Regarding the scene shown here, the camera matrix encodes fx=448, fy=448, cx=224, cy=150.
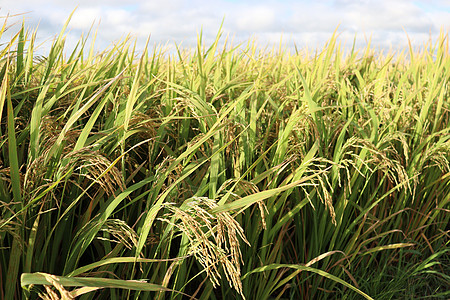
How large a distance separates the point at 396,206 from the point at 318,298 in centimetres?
62

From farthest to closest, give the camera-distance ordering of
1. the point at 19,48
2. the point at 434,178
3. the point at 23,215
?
the point at 434,178
the point at 19,48
the point at 23,215

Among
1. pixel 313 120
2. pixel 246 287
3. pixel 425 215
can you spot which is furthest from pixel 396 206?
pixel 246 287

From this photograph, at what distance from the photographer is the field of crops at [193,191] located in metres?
1.28

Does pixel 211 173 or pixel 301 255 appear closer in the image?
pixel 211 173

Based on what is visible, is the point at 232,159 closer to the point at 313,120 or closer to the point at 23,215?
the point at 313,120

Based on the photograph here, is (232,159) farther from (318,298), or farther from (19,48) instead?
(19,48)

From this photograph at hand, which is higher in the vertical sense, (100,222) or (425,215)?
(100,222)

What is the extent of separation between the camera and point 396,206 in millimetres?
2186

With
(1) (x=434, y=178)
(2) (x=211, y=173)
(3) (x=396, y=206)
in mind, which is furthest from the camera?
(1) (x=434, y=178)

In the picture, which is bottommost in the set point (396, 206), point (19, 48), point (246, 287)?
point (246, 287)

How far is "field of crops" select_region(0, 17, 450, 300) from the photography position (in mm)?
1279

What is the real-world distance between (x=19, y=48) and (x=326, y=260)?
1539mm

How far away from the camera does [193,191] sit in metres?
1.64

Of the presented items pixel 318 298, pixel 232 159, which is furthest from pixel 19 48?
pixel 318 298
